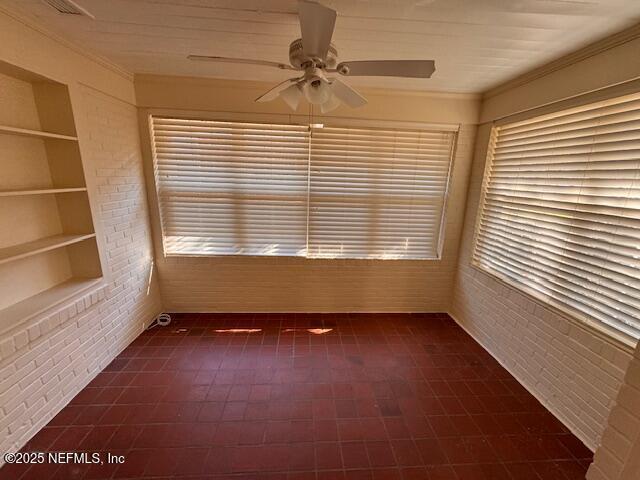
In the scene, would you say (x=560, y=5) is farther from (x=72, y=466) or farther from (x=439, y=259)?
(x=72, y=466)

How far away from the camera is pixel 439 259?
9.91 ft

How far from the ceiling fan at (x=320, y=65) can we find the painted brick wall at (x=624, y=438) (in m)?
1.50

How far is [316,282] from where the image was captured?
3.02m

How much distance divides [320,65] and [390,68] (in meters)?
0.35

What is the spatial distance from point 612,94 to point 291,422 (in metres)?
2.78

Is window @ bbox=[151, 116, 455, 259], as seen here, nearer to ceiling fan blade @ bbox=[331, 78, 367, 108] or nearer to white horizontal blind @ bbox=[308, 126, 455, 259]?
white horizontal blind @ bbox=[308, 126, 455, 259]

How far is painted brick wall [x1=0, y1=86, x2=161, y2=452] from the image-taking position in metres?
1.52

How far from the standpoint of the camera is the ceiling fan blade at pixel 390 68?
4.17 ft

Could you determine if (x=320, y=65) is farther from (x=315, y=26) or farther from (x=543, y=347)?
(x=543, y=347)

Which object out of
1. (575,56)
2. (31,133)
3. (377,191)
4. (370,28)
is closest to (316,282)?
(377,191)

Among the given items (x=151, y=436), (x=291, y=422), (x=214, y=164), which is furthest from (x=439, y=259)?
(x=151, y=436)

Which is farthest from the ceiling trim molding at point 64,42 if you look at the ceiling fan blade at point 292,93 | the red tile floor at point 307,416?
the red tile floor at point 307,416

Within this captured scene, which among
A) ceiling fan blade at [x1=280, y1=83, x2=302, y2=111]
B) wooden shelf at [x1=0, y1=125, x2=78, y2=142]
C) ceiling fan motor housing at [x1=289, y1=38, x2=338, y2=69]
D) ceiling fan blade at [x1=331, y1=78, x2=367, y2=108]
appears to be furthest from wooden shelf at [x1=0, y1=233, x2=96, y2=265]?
ceiling fan blade at [x1=331, y1=78, x2=367, y2=108]

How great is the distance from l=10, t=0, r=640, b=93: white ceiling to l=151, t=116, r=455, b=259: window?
2.26ft
